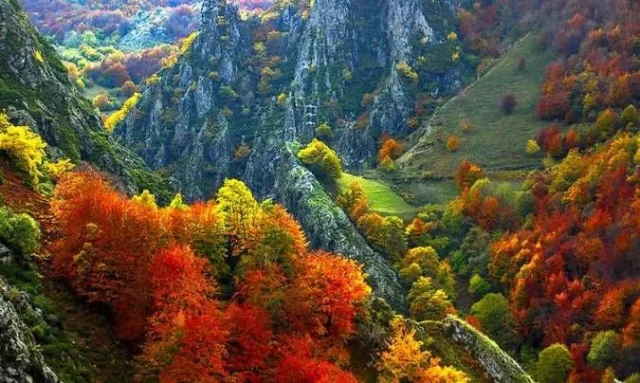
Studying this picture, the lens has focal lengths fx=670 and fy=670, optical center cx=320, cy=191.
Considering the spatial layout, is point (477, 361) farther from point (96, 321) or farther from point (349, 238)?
point (349, 238)

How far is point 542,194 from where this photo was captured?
157 metres

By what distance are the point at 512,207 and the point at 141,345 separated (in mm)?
125404

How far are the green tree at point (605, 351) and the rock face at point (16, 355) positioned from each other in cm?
9910

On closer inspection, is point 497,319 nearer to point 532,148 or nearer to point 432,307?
point 432,307

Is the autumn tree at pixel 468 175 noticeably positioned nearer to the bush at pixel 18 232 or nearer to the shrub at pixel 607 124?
the shrub at pixel 607 124

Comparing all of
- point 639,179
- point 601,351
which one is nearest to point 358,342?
point 601,351

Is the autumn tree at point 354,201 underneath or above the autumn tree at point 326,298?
underneath

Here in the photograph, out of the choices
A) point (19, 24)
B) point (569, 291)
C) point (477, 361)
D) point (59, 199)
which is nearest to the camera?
point (59, 199)

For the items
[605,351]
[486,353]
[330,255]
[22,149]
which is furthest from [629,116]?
[22,149]

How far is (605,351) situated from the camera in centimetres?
11319

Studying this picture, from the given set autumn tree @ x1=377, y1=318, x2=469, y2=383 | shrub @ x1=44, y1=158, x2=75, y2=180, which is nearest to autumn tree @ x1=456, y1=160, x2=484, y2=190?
autumn tree @ x1=377, y1=318, x2=469, y2=383

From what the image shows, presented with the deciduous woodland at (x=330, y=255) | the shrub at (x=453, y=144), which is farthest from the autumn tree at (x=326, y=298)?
the shrub at (x=453, y=144)

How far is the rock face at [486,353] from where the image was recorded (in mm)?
70938

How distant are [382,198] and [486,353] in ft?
343
